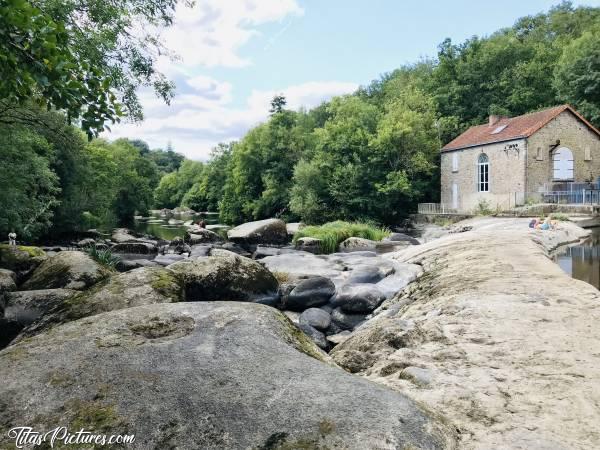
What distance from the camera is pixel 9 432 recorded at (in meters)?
2.51

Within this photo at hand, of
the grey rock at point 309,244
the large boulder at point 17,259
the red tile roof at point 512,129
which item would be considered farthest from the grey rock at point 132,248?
the red tile roof at point 512,129

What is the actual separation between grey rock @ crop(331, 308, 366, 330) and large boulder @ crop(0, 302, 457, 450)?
5284 millimetres

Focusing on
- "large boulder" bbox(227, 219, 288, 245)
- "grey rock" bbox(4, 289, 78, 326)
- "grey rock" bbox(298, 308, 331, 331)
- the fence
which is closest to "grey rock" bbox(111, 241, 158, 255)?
"large boulder" bbox(227, 219, 288, 245)

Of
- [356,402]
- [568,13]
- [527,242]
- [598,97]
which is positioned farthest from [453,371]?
[568,13]

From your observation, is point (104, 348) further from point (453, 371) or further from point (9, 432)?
point (453, 371)

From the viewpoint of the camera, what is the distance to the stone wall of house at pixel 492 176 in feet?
96.0

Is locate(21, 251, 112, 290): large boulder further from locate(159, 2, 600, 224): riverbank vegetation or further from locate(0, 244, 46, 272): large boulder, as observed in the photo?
locate(159, 2, 600, 224): riverbank vegetation

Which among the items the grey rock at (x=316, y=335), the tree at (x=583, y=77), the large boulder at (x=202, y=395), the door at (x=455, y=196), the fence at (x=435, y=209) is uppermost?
the tree at (x=583, y=77)

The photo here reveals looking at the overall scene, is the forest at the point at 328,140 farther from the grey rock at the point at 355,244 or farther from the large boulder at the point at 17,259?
the grey rock at the point at 355,244

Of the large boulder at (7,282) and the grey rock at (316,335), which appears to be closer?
the grey rock at (316,335)

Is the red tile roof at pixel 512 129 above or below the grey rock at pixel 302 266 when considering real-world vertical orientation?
above

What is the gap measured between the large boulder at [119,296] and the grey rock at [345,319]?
11.6ft

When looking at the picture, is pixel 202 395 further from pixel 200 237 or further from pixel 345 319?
pixel 200 237

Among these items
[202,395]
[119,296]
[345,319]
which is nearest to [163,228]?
[345,319]
